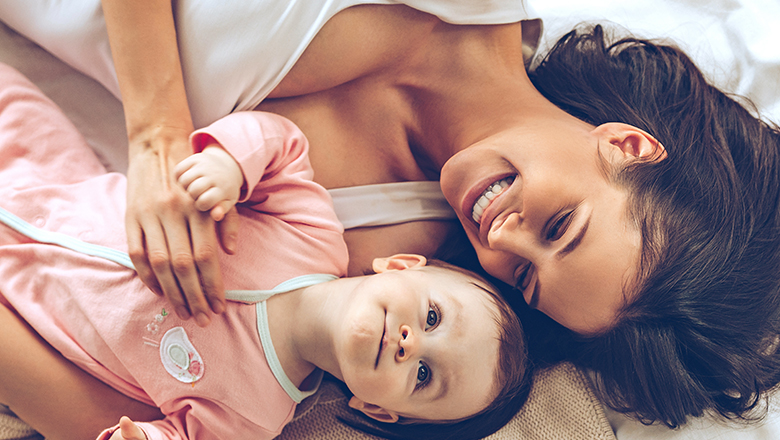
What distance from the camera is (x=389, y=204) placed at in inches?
52.9

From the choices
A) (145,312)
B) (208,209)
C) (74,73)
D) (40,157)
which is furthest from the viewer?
(74,73)

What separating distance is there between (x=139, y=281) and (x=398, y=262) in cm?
56

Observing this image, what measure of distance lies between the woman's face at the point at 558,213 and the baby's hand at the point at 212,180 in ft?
1.49

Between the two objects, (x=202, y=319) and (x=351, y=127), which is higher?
(x=351, y=127)

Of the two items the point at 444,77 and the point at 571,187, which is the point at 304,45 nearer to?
the point at 444,77

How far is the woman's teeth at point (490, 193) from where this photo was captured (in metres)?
1.12

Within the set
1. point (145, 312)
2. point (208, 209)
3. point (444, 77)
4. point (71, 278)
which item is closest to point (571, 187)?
point (444, 77)

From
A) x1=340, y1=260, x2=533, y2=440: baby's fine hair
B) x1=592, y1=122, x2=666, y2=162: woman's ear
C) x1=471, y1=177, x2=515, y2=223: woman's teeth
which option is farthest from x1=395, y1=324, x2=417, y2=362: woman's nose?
x1=592, y1=122, x2=666, y2=162: woman's ear

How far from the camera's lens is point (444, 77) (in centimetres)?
126

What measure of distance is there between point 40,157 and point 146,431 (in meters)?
0.66

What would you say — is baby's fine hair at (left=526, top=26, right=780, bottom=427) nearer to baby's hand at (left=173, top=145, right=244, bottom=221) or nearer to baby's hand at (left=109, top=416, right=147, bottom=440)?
baby's hand at (left=173, top=145, right=244, bottom=221)

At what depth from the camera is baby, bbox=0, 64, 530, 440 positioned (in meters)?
1.06

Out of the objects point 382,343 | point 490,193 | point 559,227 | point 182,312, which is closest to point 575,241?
point 559,227

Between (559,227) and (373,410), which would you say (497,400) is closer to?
(373,410)
